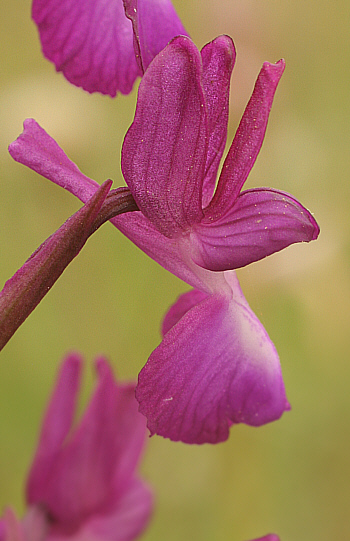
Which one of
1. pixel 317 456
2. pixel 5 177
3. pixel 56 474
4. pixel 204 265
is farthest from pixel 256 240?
pixel 317 456

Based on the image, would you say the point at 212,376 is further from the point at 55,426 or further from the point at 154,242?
the point at 55,426

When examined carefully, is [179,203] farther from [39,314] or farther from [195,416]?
[39,314]

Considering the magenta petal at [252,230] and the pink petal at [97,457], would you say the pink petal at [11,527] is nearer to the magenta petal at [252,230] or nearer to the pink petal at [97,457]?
the pink petal at [97,457]

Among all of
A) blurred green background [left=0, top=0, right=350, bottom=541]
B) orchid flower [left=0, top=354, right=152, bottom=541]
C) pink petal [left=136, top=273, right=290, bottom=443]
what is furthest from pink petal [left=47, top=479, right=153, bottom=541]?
blurred green background [left=0, top=0, right=350, bottom=541]

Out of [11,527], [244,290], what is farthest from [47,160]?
[244,290]

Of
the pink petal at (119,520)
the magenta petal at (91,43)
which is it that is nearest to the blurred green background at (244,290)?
the pink petal at (119,520)
